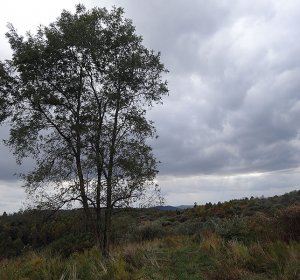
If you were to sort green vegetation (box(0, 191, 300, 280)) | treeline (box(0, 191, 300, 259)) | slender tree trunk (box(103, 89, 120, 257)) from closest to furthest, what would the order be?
green vegetation (box(0, 191, 300, 280)), treeline (box(0, 191, 300, 259)), slender tree trunk (box(103, 89, 120, 257))

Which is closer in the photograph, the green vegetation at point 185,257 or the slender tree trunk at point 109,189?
the green vegetation at point 185,257

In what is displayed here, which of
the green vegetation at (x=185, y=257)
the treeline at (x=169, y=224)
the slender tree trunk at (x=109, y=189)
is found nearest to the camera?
the green vegetation at (x=185, y=257)

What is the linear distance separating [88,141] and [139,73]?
4.15m

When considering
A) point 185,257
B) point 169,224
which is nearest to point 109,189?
point 185,257

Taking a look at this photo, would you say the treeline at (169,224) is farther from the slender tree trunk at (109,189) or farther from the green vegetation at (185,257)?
the slender tree trunk at (109,189)

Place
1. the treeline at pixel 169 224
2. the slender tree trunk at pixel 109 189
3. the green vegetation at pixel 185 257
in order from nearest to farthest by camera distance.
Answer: the green vegetation at pixel 185 257 → the treeline at pixel 169 224 → the slender tree trunk at pixel 109 189

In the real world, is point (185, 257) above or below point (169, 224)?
below

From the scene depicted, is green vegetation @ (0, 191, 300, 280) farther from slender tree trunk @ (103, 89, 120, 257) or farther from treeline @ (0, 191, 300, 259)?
slender tree trunk @ (103, 89, 120, 257)

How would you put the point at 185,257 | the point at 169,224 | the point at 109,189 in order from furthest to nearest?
the point at 169,224
the point at 109,189
the point at 185,257

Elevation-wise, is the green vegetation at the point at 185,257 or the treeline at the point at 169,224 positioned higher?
the treeline at the point at 169,224

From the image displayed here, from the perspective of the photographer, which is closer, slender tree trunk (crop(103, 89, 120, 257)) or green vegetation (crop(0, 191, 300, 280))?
green vegetation (crop(0, 191, 300, 280))

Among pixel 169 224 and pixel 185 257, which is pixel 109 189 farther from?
pixel 169 224

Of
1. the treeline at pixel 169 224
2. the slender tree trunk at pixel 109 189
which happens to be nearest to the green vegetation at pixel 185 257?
the treeline at pixel 169 224

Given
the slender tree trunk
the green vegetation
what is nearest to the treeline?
the green vegetation
